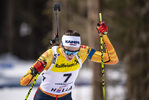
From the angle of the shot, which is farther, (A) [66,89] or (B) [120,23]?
(B) [120,23]

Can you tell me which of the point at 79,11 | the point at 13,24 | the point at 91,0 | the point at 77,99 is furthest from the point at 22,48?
the point at 91,0

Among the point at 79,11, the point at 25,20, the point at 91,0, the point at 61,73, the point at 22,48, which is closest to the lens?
the point at 61,73

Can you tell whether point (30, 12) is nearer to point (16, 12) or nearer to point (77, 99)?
point (16, 12)

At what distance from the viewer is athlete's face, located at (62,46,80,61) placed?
301 cm

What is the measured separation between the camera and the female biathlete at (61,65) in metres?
2.92

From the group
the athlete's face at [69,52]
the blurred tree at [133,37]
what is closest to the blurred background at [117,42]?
the blurred tree at [133,37]

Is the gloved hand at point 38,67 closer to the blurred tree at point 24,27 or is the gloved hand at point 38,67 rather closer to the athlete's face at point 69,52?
the athlete's face at point 69,52

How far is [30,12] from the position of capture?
82.2ft

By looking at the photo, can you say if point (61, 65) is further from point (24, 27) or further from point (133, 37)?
point (24, 27)

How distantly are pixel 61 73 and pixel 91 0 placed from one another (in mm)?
5053

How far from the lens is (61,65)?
305 cm

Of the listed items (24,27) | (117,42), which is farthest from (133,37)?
(24,27)

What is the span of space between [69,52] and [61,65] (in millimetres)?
200

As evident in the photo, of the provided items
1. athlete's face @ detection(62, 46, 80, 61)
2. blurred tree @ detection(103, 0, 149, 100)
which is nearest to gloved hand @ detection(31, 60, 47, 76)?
athlete's face @ detection(62, 46, 80, 61)
